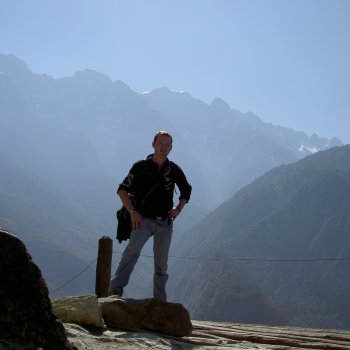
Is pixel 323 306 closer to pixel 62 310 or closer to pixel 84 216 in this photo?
pixel 62 310

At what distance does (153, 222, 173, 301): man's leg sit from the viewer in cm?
507

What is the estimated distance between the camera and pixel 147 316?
4.30 metres

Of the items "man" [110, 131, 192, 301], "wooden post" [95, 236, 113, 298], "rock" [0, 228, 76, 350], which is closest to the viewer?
"rock" [0, 228, 76, 350]

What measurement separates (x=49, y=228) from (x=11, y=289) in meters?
136

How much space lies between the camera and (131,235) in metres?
5.06

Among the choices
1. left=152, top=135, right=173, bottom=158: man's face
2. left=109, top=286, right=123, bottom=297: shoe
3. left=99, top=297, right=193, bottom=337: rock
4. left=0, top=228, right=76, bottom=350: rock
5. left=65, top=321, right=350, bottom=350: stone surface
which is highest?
left=152, top=135, right=173, bottom=158: man's face

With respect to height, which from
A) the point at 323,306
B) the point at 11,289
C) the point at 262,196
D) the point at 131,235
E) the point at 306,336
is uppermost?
the point at 262,196

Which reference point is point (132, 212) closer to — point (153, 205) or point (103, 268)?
point (153, 205)

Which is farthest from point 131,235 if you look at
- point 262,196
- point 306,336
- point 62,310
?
point 262,196

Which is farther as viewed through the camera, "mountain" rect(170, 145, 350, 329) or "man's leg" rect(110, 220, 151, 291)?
"mountain" rect(170, 145, 350, 329)

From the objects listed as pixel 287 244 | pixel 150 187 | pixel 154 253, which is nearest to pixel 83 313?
pixel 154 253

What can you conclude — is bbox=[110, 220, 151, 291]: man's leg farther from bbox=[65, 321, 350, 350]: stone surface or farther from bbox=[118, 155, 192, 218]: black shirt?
bbox=[65, 321, 350, 350]: stone surface

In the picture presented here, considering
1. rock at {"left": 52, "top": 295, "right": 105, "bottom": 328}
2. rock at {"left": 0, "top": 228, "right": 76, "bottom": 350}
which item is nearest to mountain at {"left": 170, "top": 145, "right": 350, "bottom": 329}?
rock at {"left": 52, "top": 295, "right": 105, "bottom": 328}

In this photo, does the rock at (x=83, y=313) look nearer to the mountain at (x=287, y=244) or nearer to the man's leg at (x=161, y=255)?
the man's leg at (x=161, y=255)
